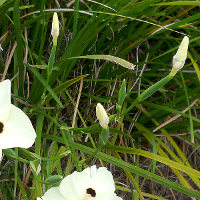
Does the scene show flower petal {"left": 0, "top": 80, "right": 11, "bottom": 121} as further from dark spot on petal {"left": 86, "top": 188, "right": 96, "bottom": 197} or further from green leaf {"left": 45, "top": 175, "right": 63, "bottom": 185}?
dark spot on petal {"left": 86, "top": 188, "right": 96, "bottom": 197}

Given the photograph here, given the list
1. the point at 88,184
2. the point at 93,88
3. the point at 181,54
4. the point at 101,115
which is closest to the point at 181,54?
the point at 181,54

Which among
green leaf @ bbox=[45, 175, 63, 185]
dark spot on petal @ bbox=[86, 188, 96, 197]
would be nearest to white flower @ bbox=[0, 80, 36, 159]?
green leaf @ bbox=[45, 175, 63, 185]

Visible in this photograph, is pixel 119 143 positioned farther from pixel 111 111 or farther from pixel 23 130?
pixel 23 130

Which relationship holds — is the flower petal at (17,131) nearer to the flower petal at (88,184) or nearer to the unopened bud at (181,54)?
the flower petal at (88,184)

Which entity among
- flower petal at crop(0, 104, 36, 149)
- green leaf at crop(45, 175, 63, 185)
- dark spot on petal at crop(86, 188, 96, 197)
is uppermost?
flower petal at crop(0, 104, 36, 149)

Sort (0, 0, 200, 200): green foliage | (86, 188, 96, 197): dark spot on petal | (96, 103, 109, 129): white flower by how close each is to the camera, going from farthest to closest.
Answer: (0, 0, 200, 200): green foliage < (86, 188, 96, 197): dark spot on petal < (96, 103, 109, 129): white flower

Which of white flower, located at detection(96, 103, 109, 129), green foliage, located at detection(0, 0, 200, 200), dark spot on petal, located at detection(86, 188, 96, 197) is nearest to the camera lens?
white flower, located at detection(96, 103, 109, 129)

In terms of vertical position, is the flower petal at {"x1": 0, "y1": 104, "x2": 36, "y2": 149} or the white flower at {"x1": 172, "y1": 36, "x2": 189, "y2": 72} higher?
the white flower at {"x1": 172, "y1": 36, "x2": 189, "y2": 72}

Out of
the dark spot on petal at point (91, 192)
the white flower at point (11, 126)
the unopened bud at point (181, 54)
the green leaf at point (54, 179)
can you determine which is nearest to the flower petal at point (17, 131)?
the white flower at point (11, 126)
